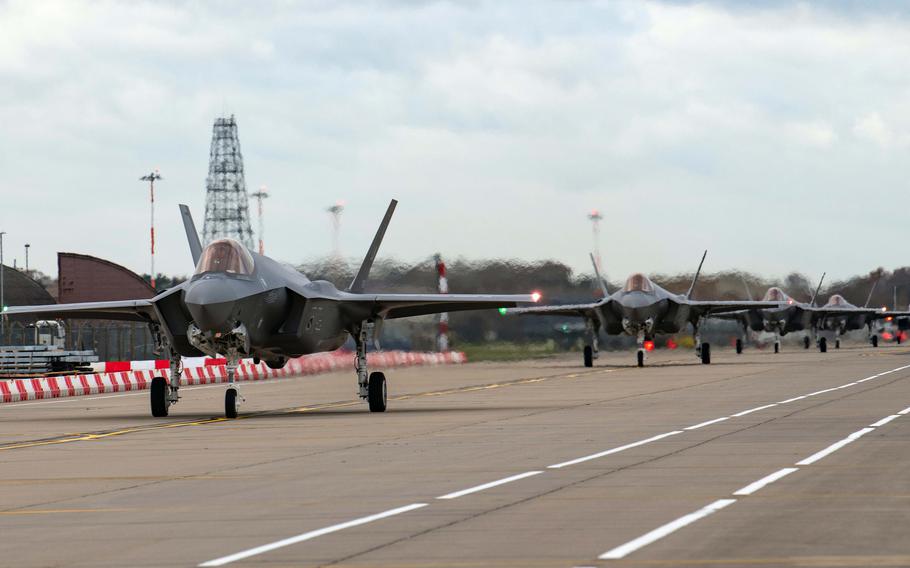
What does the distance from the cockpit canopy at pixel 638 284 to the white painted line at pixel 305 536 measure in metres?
36.7

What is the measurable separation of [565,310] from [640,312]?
4.77 metres

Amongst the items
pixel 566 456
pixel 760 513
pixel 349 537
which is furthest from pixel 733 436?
pixel 349 537

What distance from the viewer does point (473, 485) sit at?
1227 centimetres

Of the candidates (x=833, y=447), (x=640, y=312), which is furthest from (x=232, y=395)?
(x=640, y=312)

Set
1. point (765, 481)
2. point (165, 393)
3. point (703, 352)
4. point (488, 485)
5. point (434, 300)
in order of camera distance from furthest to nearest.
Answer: point (703, 352) → point (434, 300) → point (165, 393) → point (488, 485) → point (765, 481)

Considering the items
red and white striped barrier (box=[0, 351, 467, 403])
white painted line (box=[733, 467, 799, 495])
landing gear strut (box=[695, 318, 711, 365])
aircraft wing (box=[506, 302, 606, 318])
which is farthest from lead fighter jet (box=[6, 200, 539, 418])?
landing gear strut (box=[695, 318, 711, 365])

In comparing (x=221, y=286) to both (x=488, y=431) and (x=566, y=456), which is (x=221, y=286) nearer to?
(x=488, y=431)

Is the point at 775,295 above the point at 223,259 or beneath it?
above

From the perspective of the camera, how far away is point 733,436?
17.3 metres

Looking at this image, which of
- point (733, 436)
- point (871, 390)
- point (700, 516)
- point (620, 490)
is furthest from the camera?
point (871, 390)

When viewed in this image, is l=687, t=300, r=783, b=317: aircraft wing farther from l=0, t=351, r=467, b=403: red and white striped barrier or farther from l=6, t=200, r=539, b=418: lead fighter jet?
l=6, t=200, r=539, b=418: lead fighter jet

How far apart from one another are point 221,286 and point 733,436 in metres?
9.29

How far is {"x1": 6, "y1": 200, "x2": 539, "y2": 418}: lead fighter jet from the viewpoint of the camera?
23016 millimetres

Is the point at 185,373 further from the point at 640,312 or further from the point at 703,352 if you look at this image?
the point at 703,352
